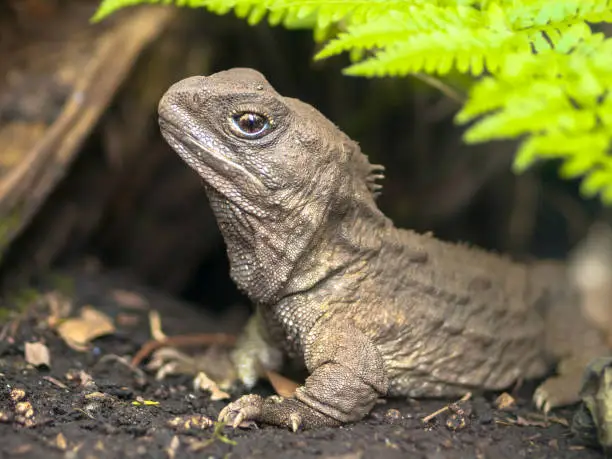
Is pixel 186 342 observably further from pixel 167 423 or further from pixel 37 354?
pixel 167 423

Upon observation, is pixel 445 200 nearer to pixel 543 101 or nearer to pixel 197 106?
pixel 197 106

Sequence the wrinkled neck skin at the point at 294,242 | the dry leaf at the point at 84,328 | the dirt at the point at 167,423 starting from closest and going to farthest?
the dirt at the point at 167,423 < the wrinkled neck skin at the point at 294,242 < the dry leaf at the point at 84,328

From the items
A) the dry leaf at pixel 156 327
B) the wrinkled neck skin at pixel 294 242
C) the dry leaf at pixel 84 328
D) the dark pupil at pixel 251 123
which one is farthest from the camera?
the dry leaf at pixel 156 327

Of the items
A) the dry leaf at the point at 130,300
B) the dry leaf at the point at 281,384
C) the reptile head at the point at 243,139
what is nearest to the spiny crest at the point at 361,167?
the reptile head at the point at 243,139

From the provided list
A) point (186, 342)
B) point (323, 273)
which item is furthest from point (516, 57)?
point (186, 342)

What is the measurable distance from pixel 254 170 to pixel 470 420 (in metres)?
2.07

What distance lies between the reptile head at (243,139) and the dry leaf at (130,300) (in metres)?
2.35

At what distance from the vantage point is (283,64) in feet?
25.1

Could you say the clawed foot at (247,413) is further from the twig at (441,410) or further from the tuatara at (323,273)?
the twig at (441,410)

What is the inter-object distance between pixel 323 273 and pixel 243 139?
103 cm

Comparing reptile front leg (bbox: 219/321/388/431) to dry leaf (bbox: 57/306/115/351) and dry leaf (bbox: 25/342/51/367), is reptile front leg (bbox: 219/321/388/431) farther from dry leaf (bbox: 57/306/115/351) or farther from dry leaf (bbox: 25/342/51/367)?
dry leaf (bbox: 57/306/115/351)

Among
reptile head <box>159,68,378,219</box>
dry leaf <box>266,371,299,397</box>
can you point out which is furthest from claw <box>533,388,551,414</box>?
reptile head <box>159,68,378,219</box>

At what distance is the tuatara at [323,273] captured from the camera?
13.6ft

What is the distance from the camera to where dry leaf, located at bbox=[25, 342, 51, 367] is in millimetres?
4546
